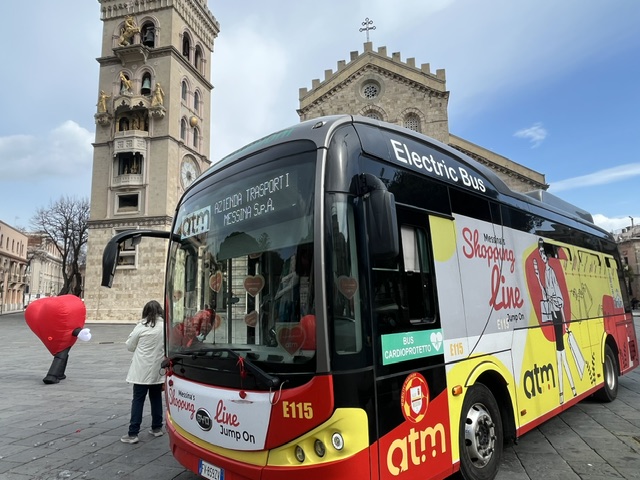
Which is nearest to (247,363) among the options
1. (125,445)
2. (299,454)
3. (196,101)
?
(299,454)

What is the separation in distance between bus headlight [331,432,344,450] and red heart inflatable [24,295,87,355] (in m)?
7.91

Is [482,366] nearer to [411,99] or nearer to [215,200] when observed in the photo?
Result: [215,200]

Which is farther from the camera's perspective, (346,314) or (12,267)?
(12,267)

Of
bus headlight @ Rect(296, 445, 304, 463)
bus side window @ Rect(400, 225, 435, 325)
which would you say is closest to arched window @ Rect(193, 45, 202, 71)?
bus side window @ Rect(400, 225, 435, 325)

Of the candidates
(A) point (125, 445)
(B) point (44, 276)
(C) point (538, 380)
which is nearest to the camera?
(C) point (538, 380)

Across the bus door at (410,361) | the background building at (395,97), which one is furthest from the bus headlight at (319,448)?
the background building at (395,97)

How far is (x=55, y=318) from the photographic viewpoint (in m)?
8.73

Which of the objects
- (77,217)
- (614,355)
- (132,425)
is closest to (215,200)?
(132,425)

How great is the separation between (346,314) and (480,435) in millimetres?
1959

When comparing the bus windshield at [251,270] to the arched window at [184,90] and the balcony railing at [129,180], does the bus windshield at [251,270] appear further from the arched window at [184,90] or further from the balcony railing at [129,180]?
the arched window at [184,90]

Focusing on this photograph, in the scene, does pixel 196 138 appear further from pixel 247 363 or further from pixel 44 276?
pixel 44 276

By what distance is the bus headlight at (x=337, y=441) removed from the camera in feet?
8.31

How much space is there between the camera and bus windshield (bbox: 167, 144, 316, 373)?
2.76 metres

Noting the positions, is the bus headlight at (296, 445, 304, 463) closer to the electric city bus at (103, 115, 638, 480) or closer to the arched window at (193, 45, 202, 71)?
the electric city bus at (103, 115, 638, 480)
